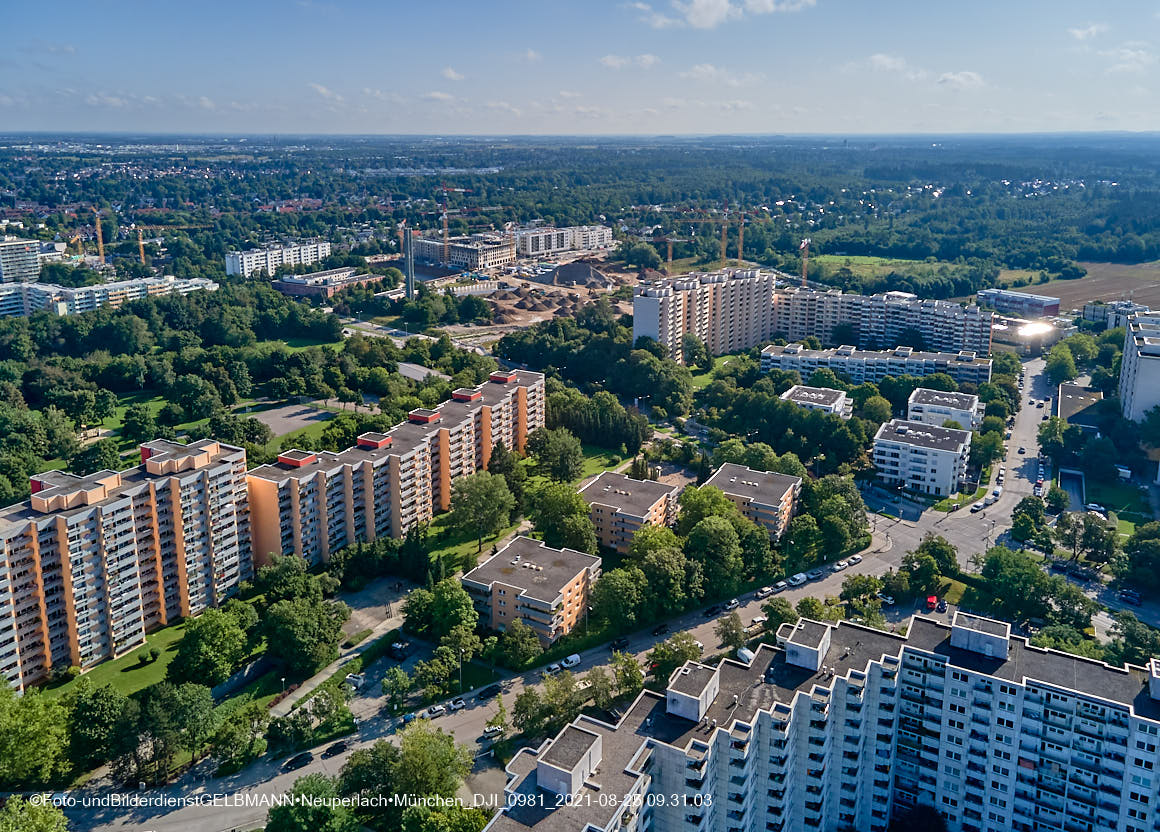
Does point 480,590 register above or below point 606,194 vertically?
below

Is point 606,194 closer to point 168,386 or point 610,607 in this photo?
point 168,386

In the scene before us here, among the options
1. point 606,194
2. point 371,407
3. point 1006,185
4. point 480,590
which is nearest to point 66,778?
point 480,590

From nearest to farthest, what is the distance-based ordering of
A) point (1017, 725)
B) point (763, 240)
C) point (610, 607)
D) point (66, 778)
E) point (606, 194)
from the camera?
point (1017, 725) → point (66, 778) → point (610, 607) → point (763, 240) → point (606, 194)

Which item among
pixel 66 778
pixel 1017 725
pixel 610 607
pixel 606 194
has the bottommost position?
pixel 66 778

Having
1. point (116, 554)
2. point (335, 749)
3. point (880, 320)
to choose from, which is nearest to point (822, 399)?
point (880, 320)

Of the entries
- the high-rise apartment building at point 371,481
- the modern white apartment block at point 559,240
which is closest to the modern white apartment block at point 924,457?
the high-rise apartment building at point 371,481

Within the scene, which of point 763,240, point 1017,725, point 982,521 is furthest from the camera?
point 763,240

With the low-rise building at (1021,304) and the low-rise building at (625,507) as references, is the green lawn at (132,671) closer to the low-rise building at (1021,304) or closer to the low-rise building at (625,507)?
the low-rise building at (625,507)
